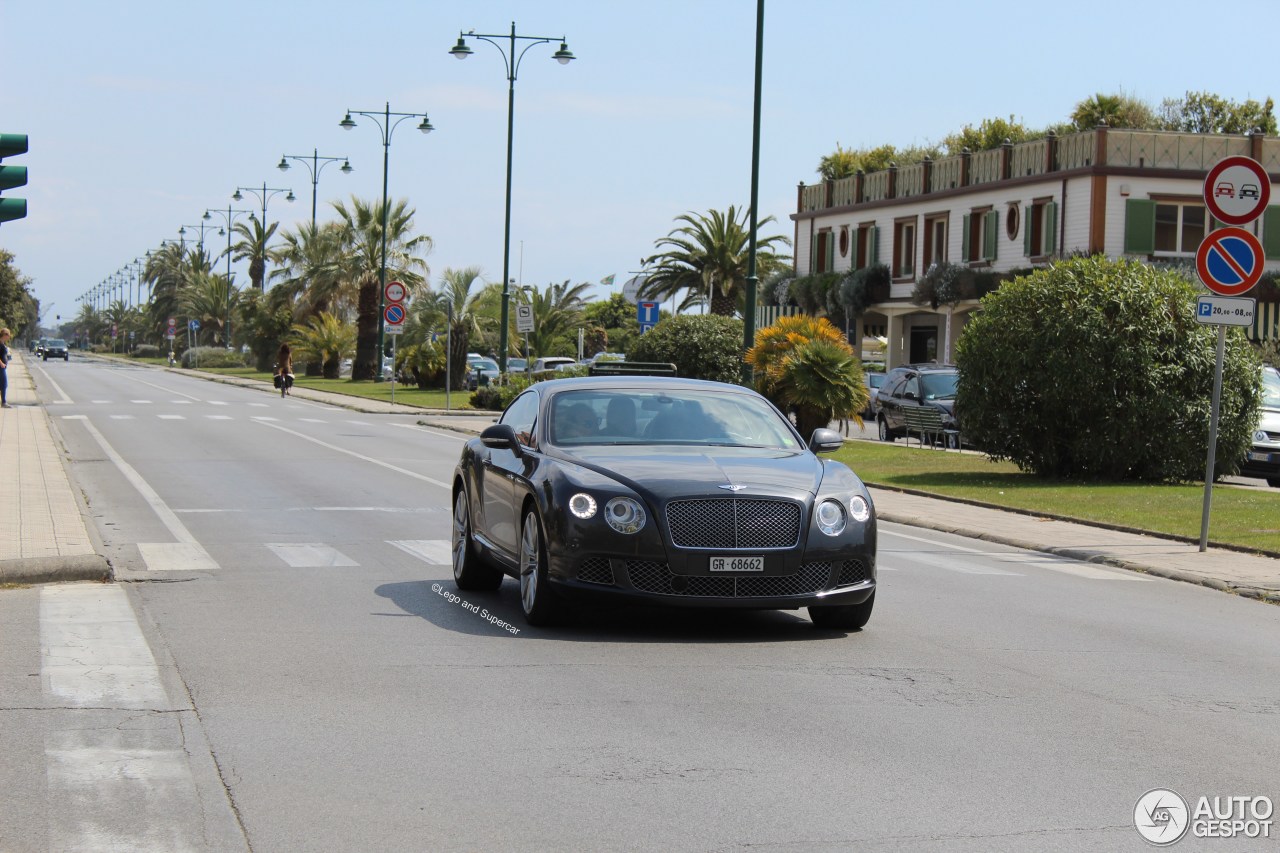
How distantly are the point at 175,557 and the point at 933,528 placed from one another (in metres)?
7.86

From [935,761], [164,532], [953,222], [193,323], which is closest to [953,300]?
[953,222]

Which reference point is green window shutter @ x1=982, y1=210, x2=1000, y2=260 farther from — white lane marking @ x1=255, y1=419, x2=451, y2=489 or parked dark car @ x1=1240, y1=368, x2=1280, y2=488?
parked dark car @ x1=1240, y1=368, x2=1280, y2=488

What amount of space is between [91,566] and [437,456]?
47.2 ft

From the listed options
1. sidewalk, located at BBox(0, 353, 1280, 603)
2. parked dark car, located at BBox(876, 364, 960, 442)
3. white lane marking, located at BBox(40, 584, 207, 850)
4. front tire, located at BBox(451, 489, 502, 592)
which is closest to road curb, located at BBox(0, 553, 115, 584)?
sidewalk, located at BBox(0, 353, 1280, 603)

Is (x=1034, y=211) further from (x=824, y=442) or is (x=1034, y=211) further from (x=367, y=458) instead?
(x=824, y=442)

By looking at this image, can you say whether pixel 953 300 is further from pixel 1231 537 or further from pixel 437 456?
pixel 1231 537

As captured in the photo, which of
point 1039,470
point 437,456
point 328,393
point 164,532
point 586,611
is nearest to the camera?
point 586,611

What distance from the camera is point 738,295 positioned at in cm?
7106

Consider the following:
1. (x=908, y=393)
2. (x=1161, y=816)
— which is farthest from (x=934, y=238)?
(x=1161, y=816)

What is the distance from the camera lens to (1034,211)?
4844 cm

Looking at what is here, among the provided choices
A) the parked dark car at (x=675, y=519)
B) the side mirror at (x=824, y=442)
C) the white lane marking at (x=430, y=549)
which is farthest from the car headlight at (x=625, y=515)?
the white lane marking at (x=430, y=549)

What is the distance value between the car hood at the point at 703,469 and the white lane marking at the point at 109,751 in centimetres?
278

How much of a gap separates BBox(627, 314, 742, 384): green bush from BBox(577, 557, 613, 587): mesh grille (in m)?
26.2

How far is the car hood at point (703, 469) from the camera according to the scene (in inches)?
358
